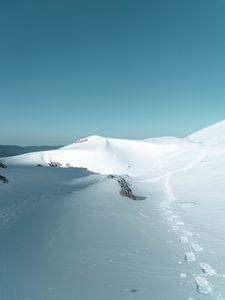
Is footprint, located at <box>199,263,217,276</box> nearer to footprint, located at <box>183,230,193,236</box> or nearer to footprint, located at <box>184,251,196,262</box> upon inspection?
footprint, located at <box>184,251,196,262</box>

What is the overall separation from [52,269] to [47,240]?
2.48 metres

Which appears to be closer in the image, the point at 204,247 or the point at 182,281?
the point at 182,281

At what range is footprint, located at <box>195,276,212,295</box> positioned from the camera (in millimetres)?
7902

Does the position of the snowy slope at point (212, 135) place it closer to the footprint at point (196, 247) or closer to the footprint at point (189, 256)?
the footprint at point (196, 247)

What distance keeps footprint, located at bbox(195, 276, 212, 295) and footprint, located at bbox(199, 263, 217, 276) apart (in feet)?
1.63

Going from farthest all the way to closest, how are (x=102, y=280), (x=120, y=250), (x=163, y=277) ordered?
(x=120, y=250) < (x=163, y=277) < (x=102, y=280)

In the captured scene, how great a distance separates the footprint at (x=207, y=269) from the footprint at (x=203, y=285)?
0.50 m

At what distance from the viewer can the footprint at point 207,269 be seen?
30.5ft

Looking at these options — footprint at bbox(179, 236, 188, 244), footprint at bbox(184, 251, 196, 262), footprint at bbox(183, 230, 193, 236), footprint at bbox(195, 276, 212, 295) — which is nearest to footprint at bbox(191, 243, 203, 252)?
footprint at bbox(179, 236, 188, 244)

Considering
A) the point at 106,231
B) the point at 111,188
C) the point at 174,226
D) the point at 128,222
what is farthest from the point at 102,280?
the point at 111,188

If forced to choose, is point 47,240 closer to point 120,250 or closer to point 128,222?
point 120,250

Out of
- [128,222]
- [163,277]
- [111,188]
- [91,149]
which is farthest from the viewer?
[91,149]

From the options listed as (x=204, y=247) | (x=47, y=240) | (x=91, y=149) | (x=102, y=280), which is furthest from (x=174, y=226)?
(x=91, y=149)

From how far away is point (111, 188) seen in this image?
25000 millimetres
